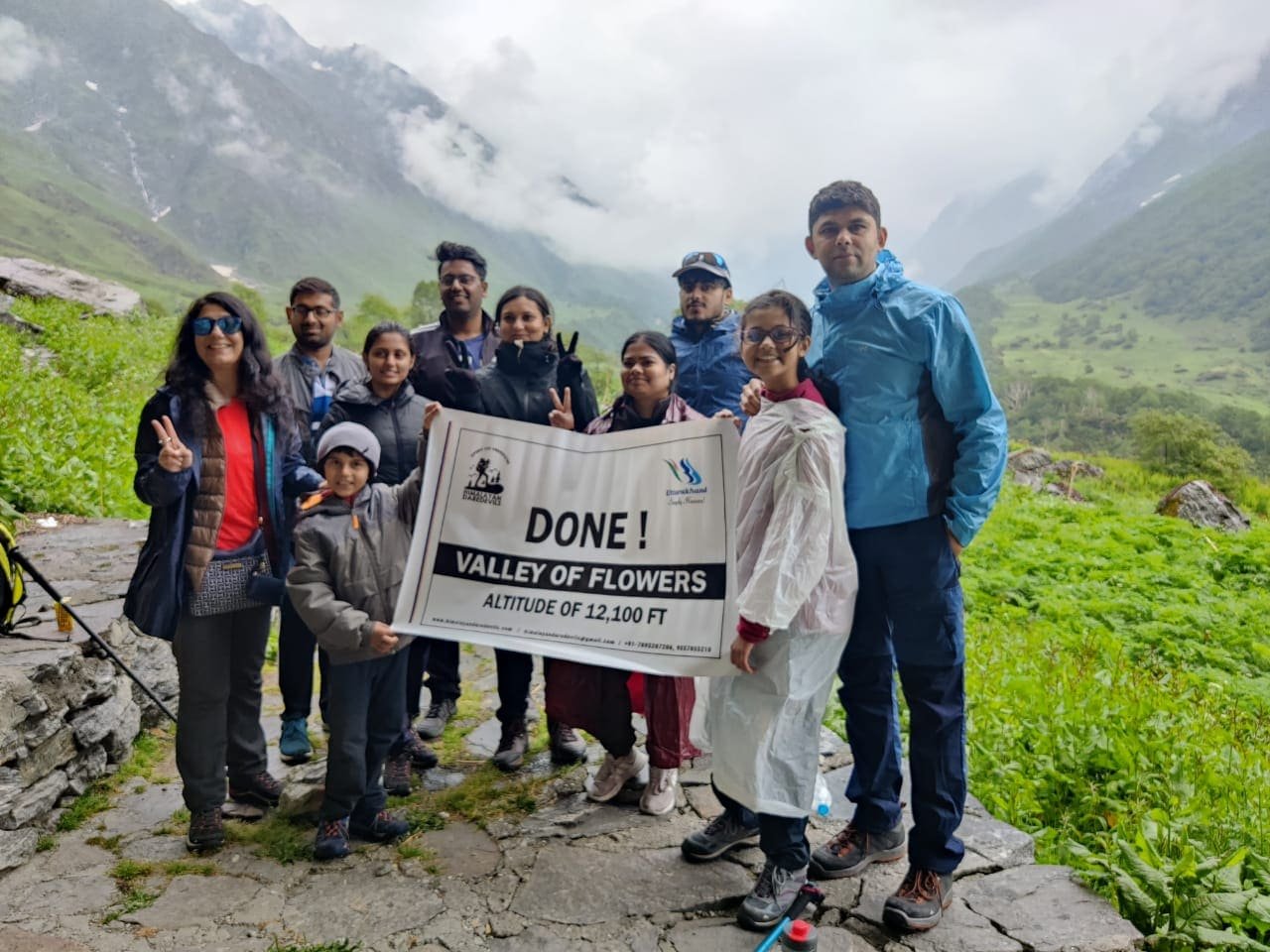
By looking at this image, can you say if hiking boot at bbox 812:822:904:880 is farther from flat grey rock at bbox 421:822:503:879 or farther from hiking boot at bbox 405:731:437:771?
hiking boot at bbox 405:731:437:771

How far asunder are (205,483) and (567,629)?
5.86 ft

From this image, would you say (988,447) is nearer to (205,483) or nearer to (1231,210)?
(205,483)

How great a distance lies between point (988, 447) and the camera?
9.49 ft

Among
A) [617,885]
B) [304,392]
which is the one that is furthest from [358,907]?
[304,392]

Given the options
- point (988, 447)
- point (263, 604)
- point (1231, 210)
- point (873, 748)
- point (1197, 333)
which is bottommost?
point (873, 748)

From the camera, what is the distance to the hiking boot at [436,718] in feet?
15.6

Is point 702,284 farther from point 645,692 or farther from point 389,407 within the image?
point 645,692

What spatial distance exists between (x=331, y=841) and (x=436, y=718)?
146cm

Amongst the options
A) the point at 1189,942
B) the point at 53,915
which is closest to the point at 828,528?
the point at 1189,942

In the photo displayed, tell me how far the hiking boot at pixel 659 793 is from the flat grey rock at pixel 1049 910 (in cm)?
142

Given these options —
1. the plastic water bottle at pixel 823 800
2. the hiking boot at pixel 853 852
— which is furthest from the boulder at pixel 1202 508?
the hiking boot at pixel 853 852

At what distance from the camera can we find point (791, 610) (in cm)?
274

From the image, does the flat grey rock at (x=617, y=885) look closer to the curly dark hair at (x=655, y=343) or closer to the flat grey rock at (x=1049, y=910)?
the flat grey rock at (x=1049, y=910)

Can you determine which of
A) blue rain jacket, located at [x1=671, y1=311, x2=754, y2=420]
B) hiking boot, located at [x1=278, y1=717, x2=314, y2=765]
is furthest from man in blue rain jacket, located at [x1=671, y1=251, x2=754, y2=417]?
hiking boot, located at [x1=278, y1=717, x2=314, y2=765]
